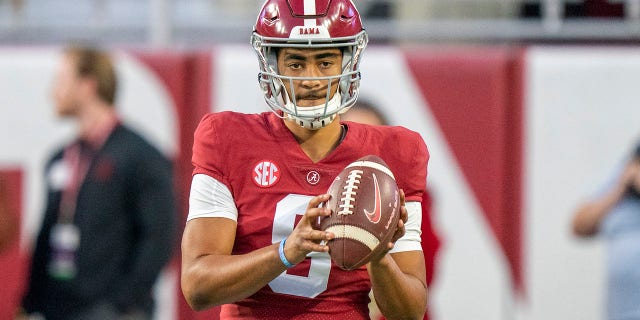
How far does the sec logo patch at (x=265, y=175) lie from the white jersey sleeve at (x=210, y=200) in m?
0.07

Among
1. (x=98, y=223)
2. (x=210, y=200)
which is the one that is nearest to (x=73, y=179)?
(x=98, y=223)

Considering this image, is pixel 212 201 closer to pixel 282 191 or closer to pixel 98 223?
pixel 282 191

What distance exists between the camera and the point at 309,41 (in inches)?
92.7

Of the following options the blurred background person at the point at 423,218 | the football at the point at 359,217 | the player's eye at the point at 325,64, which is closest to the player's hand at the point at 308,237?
the football at the point at 359,217

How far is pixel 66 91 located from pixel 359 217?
3002mm

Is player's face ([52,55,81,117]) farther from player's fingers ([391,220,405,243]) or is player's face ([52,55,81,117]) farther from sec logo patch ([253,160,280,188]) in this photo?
player's fingers ([391,220,405,243])

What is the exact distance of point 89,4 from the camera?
20.5 ft

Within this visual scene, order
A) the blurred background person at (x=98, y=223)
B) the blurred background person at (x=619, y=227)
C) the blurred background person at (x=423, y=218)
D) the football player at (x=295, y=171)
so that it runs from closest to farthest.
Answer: the football player at (x=295, y=171) → the blurred background person at (x=423, y=218) → the blurred background person at (x=619, y=227) → the blurred background person at (x=98, y=223)

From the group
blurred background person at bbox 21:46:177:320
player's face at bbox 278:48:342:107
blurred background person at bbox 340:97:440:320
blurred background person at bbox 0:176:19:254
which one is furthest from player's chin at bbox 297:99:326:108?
blurred background person at bbox 0:176:19:254

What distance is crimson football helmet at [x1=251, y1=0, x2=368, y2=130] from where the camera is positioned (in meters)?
2.37

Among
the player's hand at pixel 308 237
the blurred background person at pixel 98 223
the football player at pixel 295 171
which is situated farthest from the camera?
the blurred background person at pixel 98 223

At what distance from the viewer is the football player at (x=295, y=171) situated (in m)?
2.31

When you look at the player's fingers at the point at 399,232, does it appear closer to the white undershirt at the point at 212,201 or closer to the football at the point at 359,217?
the football at the point at 359,217

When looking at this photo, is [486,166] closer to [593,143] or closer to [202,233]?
[593,143]
